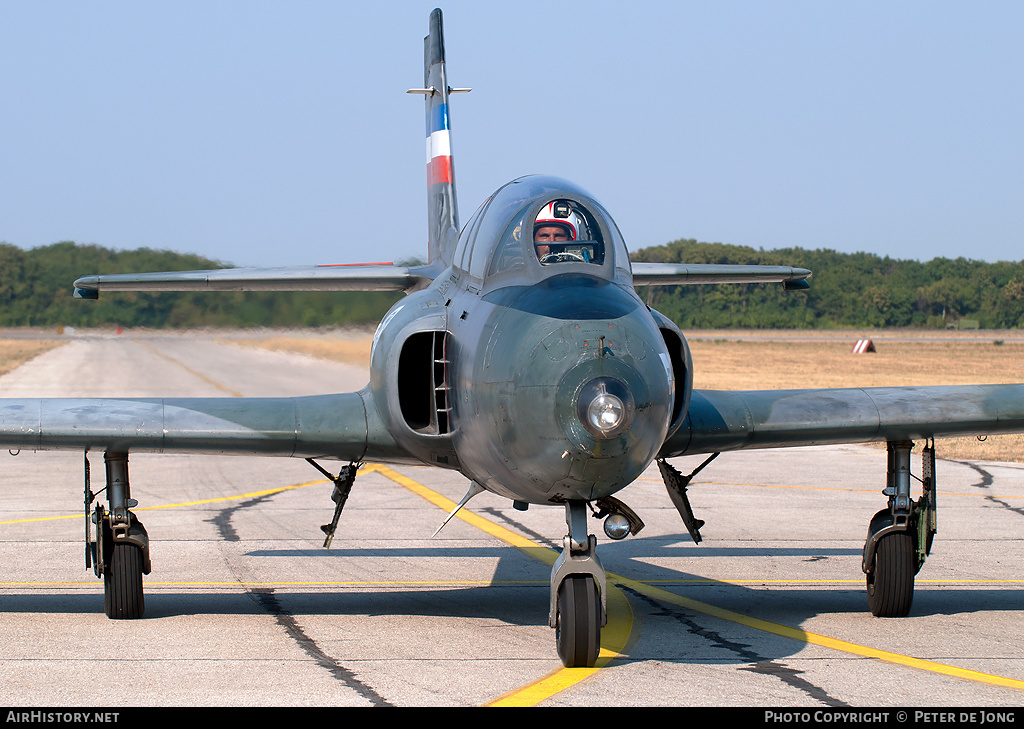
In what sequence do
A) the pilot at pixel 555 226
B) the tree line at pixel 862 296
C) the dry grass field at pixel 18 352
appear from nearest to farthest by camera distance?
the pilot at pixel 555 226 < the dry grass field at pixel 18 352 < the tree line at pixel 862 296

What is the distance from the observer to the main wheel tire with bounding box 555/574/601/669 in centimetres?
715

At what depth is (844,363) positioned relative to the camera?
52.4 metres

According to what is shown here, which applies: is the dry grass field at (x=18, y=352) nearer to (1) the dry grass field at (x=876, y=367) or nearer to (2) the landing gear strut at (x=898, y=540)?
(1) the dry grass field at (x=876, y=367)

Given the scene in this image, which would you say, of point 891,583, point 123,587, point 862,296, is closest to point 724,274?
point 891,583

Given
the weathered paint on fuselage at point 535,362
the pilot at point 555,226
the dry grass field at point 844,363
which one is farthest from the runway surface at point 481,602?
the dry grass field at point 844,363

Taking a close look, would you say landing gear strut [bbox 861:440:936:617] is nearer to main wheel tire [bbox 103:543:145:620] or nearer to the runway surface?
the runway surface

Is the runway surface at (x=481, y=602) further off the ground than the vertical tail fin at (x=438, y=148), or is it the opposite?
the vertical tail fin at (x=438, y=148)

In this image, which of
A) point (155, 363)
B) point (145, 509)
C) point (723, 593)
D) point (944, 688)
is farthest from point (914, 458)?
point (155, 363)

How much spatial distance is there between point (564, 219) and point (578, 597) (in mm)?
2588

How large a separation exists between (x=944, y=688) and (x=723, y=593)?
3613 mm

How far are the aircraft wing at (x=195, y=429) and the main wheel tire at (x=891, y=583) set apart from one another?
13.2 feet

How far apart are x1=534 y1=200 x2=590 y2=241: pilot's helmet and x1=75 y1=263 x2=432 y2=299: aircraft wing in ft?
13.6

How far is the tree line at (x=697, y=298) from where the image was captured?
75.8 feet

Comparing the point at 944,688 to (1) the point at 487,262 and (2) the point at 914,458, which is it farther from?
(2) the point at 914,458
